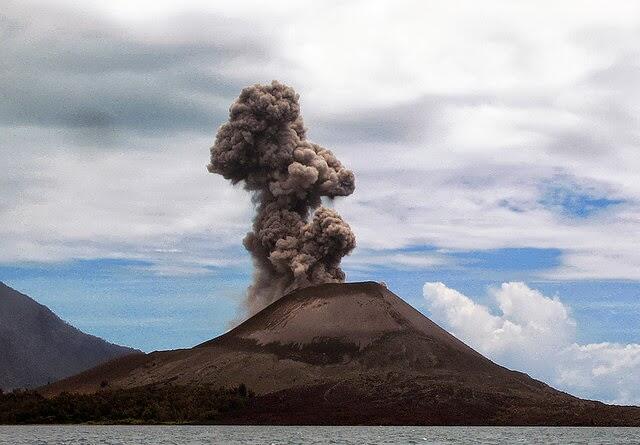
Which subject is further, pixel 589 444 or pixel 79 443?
pixel 589 444

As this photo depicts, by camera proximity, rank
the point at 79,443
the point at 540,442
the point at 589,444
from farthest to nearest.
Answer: the point at 540,442 < the point at 589,444 < the point at 79,443

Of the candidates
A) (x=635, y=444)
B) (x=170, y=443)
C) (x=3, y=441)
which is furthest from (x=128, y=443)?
(x=635, y=444)

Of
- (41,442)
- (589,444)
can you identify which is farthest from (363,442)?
(41,442)

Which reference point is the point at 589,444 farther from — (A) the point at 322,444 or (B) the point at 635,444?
(A) the point at 322,444

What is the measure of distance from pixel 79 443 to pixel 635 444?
67.8 meters

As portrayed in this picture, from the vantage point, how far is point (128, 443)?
413 ft

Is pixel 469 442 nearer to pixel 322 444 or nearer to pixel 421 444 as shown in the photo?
pixel 421 444

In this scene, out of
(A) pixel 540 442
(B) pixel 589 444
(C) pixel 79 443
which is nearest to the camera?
(C) pixel 79 443

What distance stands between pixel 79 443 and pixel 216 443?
1588 centimetres

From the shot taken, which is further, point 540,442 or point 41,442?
point 540,442

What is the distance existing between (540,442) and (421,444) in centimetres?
2132

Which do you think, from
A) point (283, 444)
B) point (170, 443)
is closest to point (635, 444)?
point (283, 444)

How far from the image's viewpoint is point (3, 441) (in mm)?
132000

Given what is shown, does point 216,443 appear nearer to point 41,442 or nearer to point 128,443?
point 128,443
